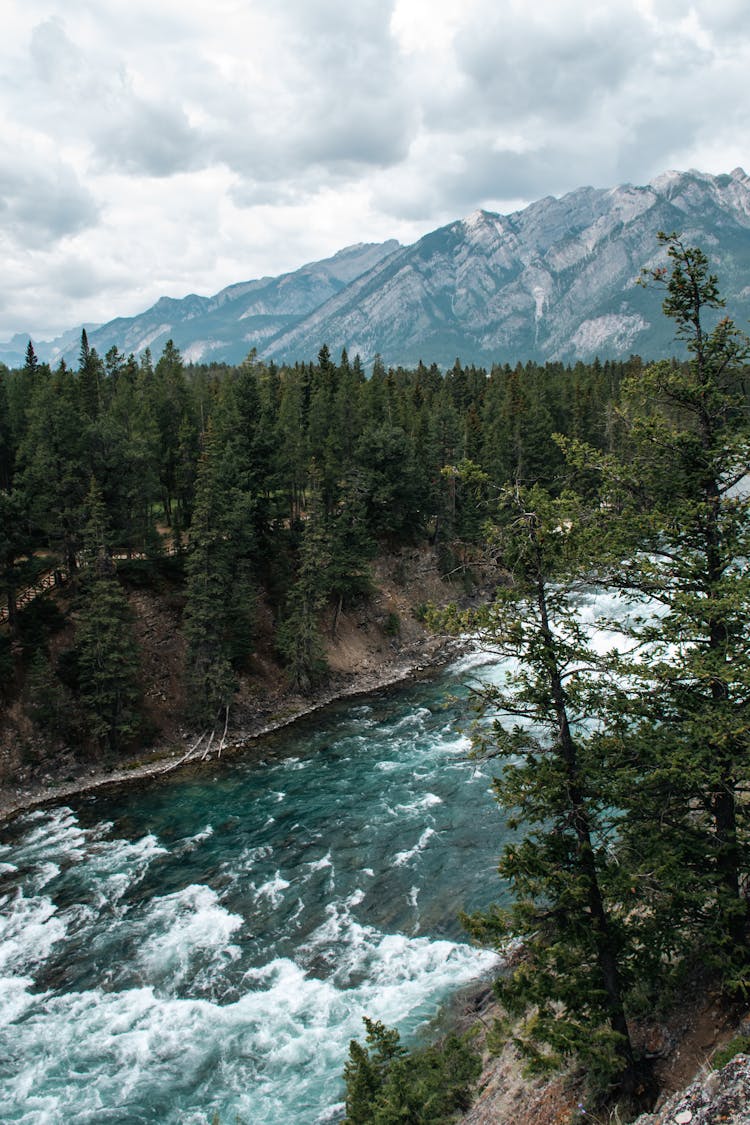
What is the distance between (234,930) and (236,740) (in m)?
18.5

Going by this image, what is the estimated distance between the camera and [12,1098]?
17531mm

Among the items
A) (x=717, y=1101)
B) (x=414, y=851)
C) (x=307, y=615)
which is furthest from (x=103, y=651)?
(x=717, y=1101)

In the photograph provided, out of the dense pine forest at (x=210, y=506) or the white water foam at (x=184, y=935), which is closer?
the white water foam at (x=184, y=935)

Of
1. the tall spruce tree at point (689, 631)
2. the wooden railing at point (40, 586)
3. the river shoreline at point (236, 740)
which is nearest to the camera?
the tall spruce tree at point (689, 631)

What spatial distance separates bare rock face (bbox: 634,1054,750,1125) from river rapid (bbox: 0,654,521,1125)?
548cm

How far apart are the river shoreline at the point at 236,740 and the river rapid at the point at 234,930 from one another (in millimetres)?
1424

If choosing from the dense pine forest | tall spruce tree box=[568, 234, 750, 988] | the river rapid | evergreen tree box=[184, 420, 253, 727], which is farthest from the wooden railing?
tall spruce tree box=[568, 234, 750, 988]

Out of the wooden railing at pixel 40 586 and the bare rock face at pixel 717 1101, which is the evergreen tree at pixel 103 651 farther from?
the bare rock face at pixel 717 1101

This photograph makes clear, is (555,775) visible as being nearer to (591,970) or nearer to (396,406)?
(591,970)

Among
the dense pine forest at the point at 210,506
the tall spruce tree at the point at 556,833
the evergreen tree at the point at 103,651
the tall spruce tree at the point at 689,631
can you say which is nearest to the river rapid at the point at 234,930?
the tall spruce tree at the point at 556,833

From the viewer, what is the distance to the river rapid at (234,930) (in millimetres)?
17922

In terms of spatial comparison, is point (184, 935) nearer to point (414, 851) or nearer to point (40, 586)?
point (414, 851)

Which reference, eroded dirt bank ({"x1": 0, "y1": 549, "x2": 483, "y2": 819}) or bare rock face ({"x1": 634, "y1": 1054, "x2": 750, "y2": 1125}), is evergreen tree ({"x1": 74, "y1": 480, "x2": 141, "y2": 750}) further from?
bare rock face ({"x1": 634, "y1": 1054, "x2": 750, "y2": 1125})

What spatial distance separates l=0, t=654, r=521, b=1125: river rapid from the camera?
1792 centimetres
